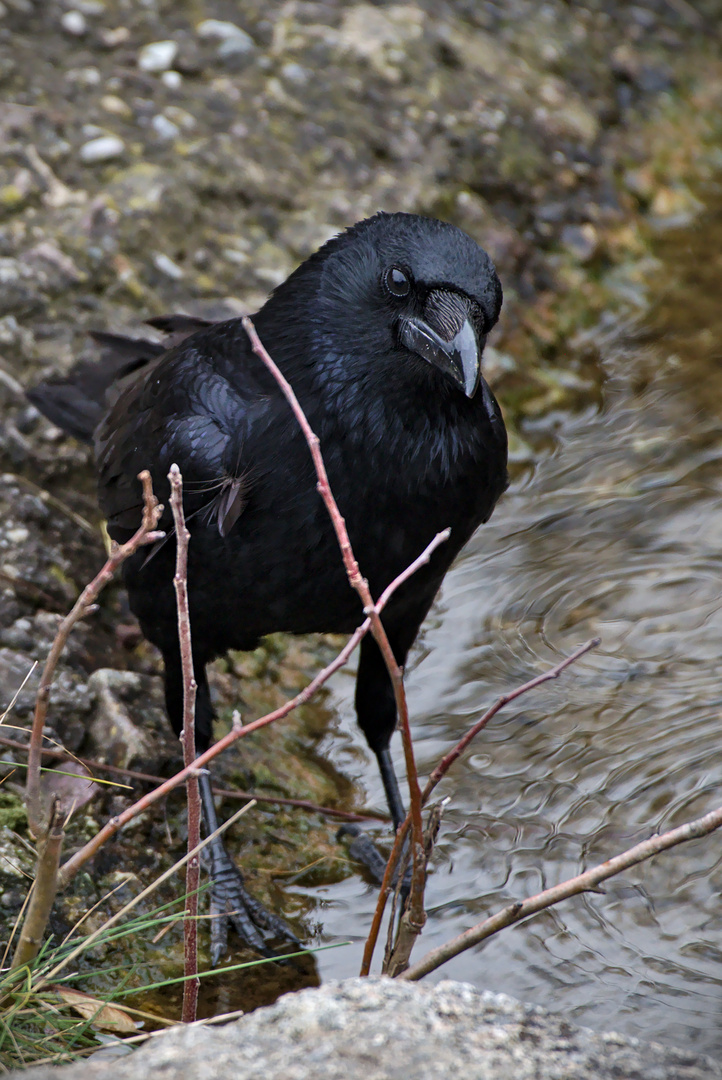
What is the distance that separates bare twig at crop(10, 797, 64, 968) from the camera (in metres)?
2.18

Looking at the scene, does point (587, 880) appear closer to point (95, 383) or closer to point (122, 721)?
point (122, 721)

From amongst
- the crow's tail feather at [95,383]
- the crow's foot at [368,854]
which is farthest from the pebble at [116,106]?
the crow's foot at [368,854]

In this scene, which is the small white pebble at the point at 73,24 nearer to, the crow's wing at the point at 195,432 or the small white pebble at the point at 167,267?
the small white pebble at the point at 167,267

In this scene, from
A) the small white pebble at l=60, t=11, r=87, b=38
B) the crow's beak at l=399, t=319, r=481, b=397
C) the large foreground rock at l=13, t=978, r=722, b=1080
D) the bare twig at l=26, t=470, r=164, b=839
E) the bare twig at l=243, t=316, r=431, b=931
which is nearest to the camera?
the large foreground rock at l=13, t=978, r=722, b=1080

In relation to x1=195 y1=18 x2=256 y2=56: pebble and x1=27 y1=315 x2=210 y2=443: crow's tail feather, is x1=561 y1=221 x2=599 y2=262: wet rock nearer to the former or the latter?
x1=195 y1=18 x2=256 y2=56: pebble

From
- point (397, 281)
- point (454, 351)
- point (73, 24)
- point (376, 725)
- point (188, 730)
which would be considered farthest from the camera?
point (73, 24)

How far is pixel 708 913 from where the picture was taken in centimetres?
312

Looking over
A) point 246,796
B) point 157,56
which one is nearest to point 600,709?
point 246,796

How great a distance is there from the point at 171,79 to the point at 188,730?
4.41 metres

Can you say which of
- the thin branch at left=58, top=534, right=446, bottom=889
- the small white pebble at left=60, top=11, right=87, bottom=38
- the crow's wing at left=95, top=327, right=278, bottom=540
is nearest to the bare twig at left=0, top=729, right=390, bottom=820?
the crow's wing at left=95, top=327, right=278, bottom=540

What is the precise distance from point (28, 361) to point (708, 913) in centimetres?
323

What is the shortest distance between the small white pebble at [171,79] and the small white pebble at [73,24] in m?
0.44

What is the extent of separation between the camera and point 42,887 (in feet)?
7.36

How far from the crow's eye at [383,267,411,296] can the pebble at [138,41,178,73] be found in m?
3.47
